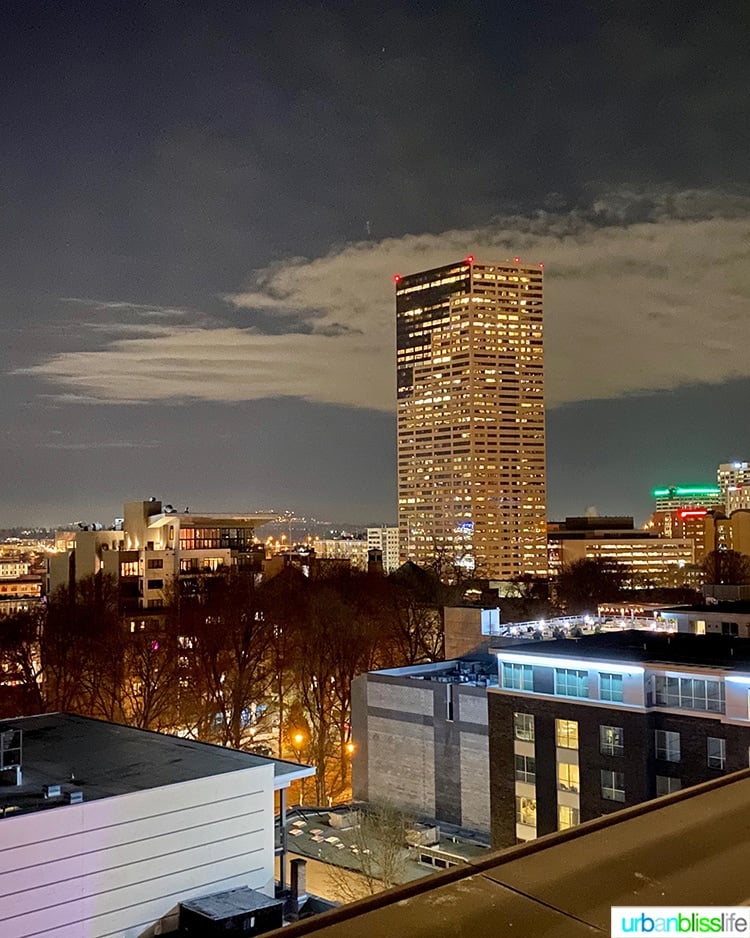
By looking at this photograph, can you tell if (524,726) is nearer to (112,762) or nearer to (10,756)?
(112,762)

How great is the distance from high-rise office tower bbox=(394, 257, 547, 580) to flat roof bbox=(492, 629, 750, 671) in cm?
9906

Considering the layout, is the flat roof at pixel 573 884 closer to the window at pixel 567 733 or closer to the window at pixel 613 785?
the window at pixel 613 785

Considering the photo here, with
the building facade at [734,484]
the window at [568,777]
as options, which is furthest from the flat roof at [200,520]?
the building facade at [734,484]

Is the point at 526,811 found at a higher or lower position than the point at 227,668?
lower

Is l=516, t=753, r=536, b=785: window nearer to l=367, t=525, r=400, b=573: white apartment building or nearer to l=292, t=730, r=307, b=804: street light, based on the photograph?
l=292, t=730, r=307, b=804: street light

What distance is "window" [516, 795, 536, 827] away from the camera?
16.3 metres

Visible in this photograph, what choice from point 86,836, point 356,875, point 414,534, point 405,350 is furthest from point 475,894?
point 405,350

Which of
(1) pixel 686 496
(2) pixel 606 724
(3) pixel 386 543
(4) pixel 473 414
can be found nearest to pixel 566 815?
(2) pixel 606 724

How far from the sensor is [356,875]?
1588 cm

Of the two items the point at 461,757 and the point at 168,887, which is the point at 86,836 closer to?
the point at 168,887

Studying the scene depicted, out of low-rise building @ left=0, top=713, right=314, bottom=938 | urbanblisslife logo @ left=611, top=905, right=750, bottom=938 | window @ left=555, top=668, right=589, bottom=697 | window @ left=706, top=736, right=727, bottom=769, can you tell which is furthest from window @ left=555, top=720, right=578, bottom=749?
urbanblisslife logo @ left=611, top=905, right=750, bottom=938

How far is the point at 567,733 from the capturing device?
635 inches

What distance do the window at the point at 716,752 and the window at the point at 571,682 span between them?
226 centimetres

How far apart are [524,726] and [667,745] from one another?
2808 mm
